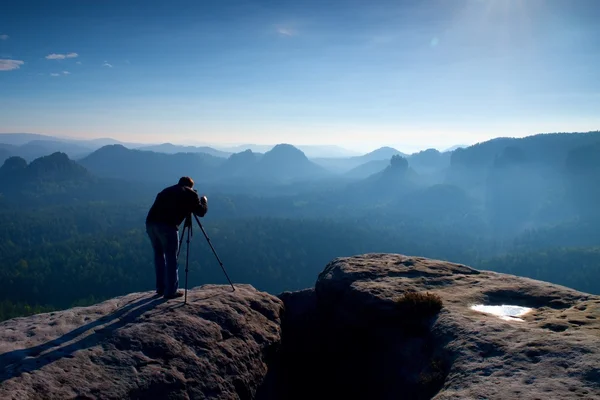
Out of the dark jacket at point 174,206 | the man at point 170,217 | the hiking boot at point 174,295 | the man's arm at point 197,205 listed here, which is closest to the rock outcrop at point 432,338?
the hiking boot at point 174,295

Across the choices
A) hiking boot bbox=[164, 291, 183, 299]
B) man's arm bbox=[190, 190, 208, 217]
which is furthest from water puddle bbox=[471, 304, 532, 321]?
hiking boot bbox=[164, 291, 183, 299]

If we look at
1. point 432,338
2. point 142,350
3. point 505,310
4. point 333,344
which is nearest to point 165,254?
point 142,350

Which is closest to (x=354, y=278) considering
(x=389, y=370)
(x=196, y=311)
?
(x=389, y=370)

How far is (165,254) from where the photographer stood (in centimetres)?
1388

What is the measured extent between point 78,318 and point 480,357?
40.6ft

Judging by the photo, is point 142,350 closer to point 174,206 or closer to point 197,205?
point 174,206

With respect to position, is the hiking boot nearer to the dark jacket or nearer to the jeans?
the jeans

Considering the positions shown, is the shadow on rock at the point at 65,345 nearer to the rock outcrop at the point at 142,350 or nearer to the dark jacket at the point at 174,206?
the rock outcrop at the point at 142,350

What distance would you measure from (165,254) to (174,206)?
1802 mm

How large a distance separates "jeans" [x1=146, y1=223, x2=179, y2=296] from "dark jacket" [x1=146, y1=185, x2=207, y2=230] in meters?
0.26

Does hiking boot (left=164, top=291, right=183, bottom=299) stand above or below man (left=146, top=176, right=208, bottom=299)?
below

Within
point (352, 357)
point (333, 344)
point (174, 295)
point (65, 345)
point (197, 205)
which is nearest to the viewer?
point (65, 345)

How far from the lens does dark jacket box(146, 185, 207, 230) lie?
13734mm

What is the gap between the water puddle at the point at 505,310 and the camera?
41.5ft
